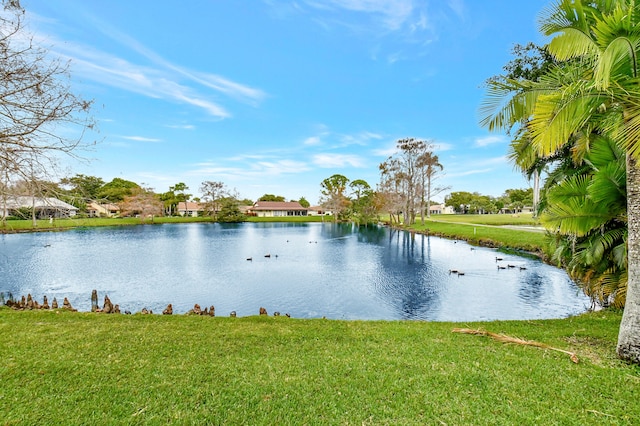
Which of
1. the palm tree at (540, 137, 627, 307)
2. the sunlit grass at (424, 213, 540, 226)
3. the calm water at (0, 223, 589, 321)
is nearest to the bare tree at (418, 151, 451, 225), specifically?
the sunlit grass at (424, 213, 540, 226)

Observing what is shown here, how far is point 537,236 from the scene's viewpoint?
22.2 meters

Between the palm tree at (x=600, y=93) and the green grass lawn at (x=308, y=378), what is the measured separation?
131cm

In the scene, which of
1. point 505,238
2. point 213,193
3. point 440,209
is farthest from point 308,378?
point 440,209

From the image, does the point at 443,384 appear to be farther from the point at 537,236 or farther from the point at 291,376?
the point at 537,236

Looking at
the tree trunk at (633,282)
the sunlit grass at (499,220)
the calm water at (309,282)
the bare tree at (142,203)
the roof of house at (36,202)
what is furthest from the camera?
the bare tree at (142,203)

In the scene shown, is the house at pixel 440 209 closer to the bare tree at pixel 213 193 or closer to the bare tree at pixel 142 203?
the bare tree at pixel 213 193

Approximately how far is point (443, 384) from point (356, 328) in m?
2.57

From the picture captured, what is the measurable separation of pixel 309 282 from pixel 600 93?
1133 cm

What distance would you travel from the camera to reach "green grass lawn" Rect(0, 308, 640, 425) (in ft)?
8.95

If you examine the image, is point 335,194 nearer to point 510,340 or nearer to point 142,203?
point 142,203

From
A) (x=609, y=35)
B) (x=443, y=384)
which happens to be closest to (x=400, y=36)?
(x=609, y=35)

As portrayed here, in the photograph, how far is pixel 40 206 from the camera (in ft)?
14.2

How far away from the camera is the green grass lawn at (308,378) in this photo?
273 cm

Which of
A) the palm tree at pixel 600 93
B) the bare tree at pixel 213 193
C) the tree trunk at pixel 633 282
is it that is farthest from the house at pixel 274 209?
the tree trunk at pixel 633 282
